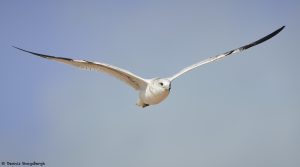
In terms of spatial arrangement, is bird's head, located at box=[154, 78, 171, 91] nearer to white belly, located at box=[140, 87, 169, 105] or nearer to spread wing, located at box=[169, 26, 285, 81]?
white belly, located at box=[140, 87, 169, 105]

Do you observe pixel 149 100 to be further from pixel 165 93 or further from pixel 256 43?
pixel 256 43

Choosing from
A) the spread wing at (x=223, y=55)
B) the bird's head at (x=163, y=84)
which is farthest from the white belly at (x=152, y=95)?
the spread wing at (x=223, y=55)

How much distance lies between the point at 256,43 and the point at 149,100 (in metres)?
4.89

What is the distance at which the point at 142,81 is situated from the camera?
16.0 metres

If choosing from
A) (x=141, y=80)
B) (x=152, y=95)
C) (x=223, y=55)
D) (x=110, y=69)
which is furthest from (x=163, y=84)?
(x=223, y=55)

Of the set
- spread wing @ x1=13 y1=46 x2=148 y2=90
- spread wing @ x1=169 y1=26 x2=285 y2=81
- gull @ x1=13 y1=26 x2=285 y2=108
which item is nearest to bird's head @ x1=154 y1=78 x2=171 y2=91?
gull @ x1=13 y1=26 x2=285 y2=108

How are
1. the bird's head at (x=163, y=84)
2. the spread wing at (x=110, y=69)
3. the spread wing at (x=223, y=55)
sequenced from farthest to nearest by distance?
1. the spread wing at (x=223, y=55)
2. the spread wing at (x=110, y=69)
3. the bird's head at (x=163, y=84)

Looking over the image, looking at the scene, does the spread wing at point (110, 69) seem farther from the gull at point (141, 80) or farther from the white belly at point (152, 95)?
the white belly at point (152, 95)

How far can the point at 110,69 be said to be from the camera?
15609 mm

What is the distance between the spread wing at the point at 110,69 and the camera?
15328 millimetres

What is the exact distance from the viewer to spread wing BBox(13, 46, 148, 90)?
15.3 m

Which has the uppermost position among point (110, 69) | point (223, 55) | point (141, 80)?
point (223, 55)

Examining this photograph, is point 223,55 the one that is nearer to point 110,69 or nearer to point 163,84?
point 163,84

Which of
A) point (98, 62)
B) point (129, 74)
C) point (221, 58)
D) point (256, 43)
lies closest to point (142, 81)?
point (129, 74)
